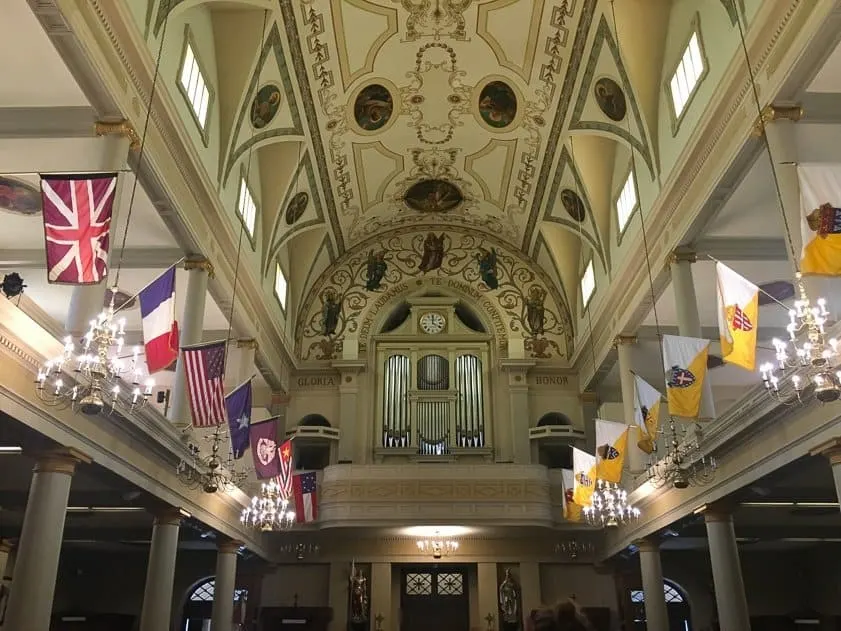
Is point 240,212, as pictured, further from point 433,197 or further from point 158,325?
point 158,325

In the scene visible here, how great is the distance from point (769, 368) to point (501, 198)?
15.5 meters

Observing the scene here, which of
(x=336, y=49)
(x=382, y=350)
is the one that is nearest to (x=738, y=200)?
(x=336, y=49)

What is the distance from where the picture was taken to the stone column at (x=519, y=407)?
23.8 metres

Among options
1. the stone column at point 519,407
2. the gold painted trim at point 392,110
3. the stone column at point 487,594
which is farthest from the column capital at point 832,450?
the stone column at point 487,594

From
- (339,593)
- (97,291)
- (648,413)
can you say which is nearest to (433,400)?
(339,593)

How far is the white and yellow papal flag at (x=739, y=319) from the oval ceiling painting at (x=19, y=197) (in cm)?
1280

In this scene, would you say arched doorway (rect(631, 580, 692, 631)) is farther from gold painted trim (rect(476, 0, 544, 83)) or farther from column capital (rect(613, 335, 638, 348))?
gold painted trim (rect(476, 0, 544, 83))

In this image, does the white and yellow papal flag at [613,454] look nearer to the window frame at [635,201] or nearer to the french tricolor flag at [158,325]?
the window frame at [635,201]

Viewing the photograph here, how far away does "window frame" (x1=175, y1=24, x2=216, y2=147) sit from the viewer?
46.4ft

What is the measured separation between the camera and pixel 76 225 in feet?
27.4

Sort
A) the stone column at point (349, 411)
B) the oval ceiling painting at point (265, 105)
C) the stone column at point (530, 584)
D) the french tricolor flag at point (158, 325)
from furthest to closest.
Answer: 1. the stone column at point (349, 411)
2. the stone column at point (530, 584)
3. the oval ceiling painting at point (265, 105)
4. the french tricolor flag at point (158, 325)

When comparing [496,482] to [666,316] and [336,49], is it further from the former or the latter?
[336,49]

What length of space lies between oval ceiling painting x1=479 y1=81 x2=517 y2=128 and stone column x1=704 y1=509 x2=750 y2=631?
11265 millimetres

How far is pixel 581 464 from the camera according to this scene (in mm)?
17172
